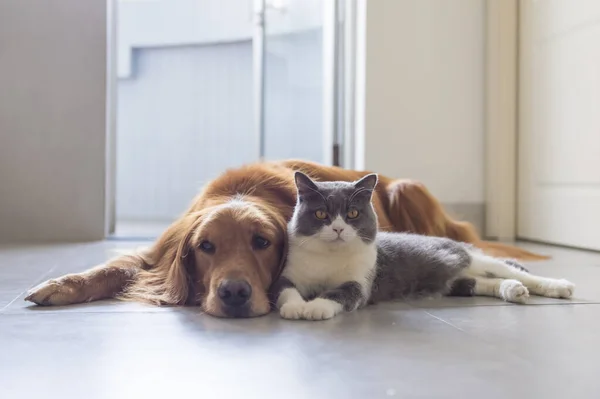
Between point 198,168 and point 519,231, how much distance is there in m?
3.14

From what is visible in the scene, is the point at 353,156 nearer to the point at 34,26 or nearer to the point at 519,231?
the point at 519,231

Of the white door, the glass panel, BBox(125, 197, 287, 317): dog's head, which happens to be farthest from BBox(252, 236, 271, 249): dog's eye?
the glass panel

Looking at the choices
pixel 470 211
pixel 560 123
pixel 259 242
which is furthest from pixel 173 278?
pixel 470 211

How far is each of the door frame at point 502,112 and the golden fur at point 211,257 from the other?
1904mm

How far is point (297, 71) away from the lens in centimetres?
441

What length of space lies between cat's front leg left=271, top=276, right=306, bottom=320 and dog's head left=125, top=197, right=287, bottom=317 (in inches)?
1.2

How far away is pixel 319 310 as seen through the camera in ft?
4.38

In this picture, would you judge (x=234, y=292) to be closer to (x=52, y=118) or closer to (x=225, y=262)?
(x=225, y=262)

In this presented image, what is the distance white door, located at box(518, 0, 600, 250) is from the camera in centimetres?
280

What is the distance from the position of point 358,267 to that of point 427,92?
2.22 m

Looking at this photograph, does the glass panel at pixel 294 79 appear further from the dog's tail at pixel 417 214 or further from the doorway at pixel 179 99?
the dog's tail at pixel 417 214

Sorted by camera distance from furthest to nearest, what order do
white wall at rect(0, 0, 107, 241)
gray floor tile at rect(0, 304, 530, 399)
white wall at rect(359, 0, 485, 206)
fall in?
white wall at rect(359, 0, 485, 206) → white wall at rect(0, 0, 107, 241) → gray floor tile at rect(0, 304, 530, 399)

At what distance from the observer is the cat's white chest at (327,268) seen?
151cm

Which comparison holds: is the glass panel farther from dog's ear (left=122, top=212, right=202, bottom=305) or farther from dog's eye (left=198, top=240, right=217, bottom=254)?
dog's eye (left=198, top=240, right=217, bottom=254)
